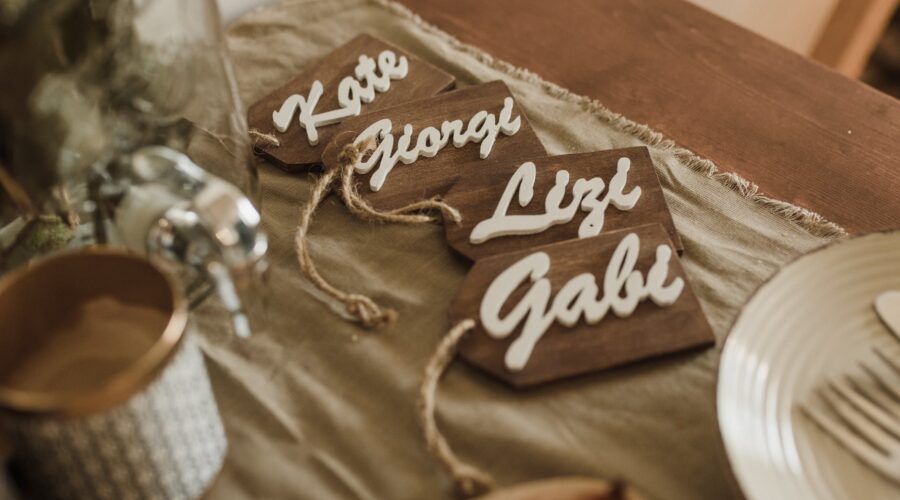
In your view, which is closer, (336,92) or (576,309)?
(576,309)

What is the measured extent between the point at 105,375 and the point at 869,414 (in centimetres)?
45

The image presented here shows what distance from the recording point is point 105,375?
40 centimetres

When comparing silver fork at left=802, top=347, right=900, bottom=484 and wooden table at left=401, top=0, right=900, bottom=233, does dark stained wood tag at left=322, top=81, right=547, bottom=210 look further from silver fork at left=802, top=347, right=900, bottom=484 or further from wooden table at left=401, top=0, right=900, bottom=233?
silver fork at left=802, top=347, right=900, bottom=484

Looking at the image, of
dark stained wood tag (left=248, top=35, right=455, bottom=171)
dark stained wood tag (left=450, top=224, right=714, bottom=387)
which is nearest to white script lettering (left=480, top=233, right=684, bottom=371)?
dark stained wood tag (left=450, top=224, right=714, bottom=387)

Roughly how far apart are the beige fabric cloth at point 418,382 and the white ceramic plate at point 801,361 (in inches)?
0.8

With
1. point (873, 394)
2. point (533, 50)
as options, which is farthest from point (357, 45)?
point (873, 394)

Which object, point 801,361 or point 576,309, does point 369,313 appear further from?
point 801,361

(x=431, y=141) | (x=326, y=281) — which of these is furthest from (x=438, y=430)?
(x=431, y=141)

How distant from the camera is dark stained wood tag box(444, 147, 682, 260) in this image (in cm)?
58

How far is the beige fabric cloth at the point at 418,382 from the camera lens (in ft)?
1.53

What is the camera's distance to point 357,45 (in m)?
0.76

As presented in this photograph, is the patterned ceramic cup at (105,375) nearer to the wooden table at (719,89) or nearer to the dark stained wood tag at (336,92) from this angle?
the dark stained wood tag at (336,92)

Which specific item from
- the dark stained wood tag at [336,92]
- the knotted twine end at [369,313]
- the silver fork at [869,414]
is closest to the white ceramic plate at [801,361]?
the silver fork at [869,414]

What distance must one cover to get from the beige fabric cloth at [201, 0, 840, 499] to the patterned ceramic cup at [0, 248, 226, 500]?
0.23 ft
